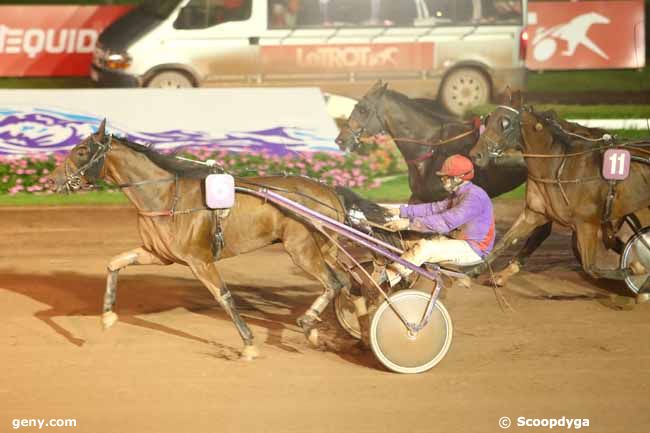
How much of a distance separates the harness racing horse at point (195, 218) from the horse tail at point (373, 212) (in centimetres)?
Result: 9

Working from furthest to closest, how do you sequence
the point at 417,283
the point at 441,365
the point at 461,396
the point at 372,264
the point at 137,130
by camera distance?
the point at 137,130, the point at 417,283, the point at 372,264, the point at 441,365, the point at 461,396

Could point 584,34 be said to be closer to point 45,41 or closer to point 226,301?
point 45,41

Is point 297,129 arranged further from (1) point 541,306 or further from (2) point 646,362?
(2) point 646,362

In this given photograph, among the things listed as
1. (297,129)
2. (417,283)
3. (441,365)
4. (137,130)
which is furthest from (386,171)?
(441,365)

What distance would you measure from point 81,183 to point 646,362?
3.94 meters

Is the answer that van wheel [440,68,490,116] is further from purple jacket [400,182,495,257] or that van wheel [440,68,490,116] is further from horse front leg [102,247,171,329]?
horse front leg [102,247,171,329]

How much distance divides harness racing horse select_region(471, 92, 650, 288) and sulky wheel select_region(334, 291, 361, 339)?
5.49 feet

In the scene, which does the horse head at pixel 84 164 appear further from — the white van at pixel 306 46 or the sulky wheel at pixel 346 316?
the white van at pixel 306 46

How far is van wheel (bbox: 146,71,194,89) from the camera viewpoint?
14.9 m

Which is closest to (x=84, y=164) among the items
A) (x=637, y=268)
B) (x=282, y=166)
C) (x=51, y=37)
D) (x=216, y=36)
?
(x=637, y=268)

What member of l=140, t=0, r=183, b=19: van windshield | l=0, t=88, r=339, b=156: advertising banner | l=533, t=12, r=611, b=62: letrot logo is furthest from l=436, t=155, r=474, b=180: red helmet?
l=533, t=12, r=611, b=62: letrot logo

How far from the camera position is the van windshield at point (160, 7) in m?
15.0

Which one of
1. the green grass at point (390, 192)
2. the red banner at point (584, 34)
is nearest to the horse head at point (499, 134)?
the green grass at point (390, 192)

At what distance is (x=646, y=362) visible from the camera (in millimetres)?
6734
